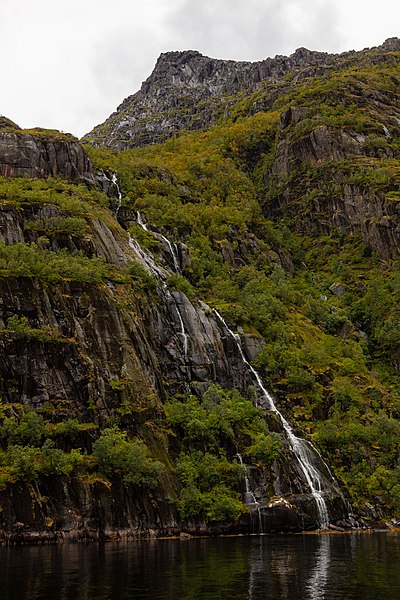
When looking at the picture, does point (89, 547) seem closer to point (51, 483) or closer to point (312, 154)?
point (51, 483)

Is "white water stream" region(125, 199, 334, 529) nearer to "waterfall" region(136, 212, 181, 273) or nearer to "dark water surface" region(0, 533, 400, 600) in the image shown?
"waterfall" region(136, 212, 181, 273)

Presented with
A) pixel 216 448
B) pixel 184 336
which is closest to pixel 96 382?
pixel 216 448

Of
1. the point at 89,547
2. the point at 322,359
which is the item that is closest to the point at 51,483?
the point at 89,547

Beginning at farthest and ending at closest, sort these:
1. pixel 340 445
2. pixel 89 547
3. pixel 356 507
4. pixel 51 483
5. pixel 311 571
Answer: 1. pixel 340 445
2. pixel 356 507
3. pixel 51 483
4. pixel 89 547
5. pixel 311 571

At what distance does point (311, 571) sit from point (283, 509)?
93.9 ft

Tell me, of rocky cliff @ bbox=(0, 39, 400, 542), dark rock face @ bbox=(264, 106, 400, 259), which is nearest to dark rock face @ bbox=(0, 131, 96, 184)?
rocky cliff @ bbox=(0, 39, 400, 542)

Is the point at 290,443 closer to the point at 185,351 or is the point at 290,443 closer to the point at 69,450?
the point at 185,351

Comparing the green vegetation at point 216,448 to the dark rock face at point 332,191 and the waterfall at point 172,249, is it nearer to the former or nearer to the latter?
the waterfall at point 172,249

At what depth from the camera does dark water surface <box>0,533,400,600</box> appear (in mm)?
25266

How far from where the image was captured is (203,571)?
32031 mm

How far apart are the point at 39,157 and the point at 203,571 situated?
8375 cm

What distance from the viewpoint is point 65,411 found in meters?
56.0

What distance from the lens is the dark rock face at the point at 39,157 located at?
325 ft

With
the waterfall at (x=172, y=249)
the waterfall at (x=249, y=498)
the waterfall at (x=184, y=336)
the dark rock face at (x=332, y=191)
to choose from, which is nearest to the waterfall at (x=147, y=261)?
the waterfall at (x=172, y=249)
